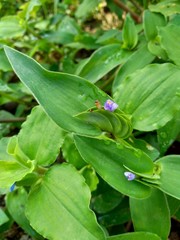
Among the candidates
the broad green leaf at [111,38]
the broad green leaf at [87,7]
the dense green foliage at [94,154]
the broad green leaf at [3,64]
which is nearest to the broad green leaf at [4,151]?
the dense green foliage at [94,154]

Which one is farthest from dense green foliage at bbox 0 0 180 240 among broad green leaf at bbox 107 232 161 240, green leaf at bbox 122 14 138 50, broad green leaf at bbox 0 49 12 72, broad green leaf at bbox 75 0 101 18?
broad green leaf at bbox 75 0 101 18

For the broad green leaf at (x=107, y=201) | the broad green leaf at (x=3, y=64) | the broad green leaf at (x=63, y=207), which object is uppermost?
the broad green leaf at (x=3, y=64)

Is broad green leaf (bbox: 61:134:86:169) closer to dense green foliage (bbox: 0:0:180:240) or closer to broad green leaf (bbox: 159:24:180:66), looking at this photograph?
dense green foliage (bbox: 0:0:180:240)

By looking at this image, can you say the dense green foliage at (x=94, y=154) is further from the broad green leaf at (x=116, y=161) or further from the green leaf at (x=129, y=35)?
the green leaf at (x=129, y=35)

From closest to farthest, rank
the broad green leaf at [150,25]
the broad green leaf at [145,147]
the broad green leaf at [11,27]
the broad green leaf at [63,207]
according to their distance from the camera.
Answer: the broad green leaf at [63,207], the broad green leaf at [145,147], the broad green leaf at [150,25], the broad green leaf at [11,27]

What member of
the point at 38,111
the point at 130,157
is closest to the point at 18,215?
the point at 38,111

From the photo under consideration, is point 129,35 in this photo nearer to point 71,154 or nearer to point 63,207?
point 71,154

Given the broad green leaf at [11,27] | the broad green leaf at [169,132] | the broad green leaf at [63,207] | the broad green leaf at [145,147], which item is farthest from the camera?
the broad green leaf at [11,27]
